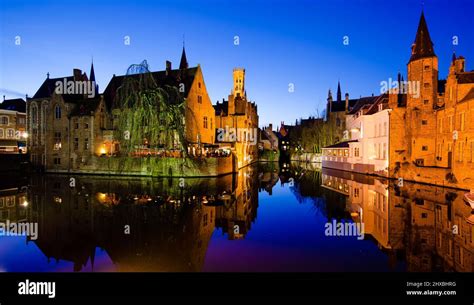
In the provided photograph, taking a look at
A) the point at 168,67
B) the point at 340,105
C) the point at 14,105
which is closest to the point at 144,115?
the point at 168,67

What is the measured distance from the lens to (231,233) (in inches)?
466

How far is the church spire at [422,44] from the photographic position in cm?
3020

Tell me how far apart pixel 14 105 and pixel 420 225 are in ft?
219

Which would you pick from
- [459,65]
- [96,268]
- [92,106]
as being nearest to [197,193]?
[96,268]

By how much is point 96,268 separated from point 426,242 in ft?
35.6

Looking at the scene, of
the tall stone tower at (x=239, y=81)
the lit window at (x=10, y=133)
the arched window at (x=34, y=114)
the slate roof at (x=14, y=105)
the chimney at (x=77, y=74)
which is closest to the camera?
the arched window at (x=34, y=114)

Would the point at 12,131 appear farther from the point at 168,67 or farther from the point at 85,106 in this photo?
the point at 168,67

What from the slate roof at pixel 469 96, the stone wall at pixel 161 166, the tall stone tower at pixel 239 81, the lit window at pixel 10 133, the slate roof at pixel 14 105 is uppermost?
the tall stone tower at pixel 239 81

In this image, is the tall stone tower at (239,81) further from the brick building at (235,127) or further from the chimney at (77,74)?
the chimney at (77,74)

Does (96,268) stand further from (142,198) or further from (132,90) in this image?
(132,90)

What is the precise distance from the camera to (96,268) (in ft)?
26.0

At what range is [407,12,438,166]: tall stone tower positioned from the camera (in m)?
29.4

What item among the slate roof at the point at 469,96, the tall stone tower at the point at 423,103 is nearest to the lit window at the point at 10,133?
the tall stone tower at the point at 423,103

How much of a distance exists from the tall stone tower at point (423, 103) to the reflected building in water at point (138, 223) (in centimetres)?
1968
